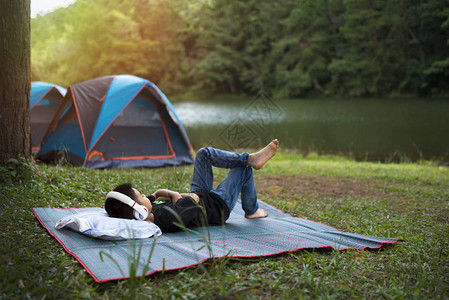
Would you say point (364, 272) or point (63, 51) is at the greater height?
point (63, 51)

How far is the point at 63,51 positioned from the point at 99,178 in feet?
132

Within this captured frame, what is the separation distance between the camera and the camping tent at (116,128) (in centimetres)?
671

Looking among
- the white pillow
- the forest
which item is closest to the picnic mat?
the white pillow

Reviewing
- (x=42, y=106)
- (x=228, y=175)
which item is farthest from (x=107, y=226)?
(x=42, y=106)

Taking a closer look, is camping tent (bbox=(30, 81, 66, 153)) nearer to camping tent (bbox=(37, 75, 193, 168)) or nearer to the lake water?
camping tent (bbox=(37, 75, 193, 168))

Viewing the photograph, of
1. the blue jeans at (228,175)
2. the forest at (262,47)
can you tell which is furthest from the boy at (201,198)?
the forest at (262,47)

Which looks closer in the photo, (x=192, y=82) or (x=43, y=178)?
(x=43, y=178)

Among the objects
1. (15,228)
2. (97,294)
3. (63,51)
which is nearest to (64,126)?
(15,228)

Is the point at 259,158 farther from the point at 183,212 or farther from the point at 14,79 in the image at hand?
the point at 14,79

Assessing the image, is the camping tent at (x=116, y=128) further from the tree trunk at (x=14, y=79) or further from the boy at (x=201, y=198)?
the boy at (x=201, y=198)

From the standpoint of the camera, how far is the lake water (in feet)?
39.8

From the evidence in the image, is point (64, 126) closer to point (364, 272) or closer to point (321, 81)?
point (364, 272)

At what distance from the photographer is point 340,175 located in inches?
273

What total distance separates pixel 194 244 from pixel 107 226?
24.5 inches
